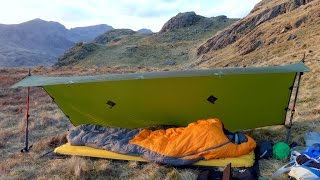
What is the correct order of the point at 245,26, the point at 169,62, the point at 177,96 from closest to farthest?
the point at 177,96 < the point at 245,26 < the point at 169,62

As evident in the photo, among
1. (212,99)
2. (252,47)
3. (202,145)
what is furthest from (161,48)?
(202,145)

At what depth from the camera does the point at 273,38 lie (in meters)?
38.1

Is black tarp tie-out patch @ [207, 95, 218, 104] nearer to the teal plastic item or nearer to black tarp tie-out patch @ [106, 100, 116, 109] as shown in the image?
the teal plastic item

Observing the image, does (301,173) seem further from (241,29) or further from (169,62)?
(169,62)

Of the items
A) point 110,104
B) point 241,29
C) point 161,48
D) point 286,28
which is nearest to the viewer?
point 110,104

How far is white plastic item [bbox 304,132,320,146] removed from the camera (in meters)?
7.37

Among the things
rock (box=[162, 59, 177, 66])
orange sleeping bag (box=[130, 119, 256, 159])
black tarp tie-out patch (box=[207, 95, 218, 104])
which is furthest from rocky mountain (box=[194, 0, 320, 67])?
orange sleeping bag (box=[130, 119, 256, 159])

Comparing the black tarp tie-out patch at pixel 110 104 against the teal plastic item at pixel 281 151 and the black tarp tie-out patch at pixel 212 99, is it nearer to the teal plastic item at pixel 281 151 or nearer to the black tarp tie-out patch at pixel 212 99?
the black tarp tie-out patch at pixel 212 99

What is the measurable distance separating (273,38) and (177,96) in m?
32.3

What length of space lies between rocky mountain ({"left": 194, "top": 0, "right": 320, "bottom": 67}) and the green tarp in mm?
11771

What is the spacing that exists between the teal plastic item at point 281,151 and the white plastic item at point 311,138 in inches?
21.3

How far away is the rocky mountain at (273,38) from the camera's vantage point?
26438 mm

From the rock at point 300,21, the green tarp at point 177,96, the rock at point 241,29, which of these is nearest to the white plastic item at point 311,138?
the green tarp at point 177,96

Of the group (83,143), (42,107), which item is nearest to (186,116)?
(83,143)
